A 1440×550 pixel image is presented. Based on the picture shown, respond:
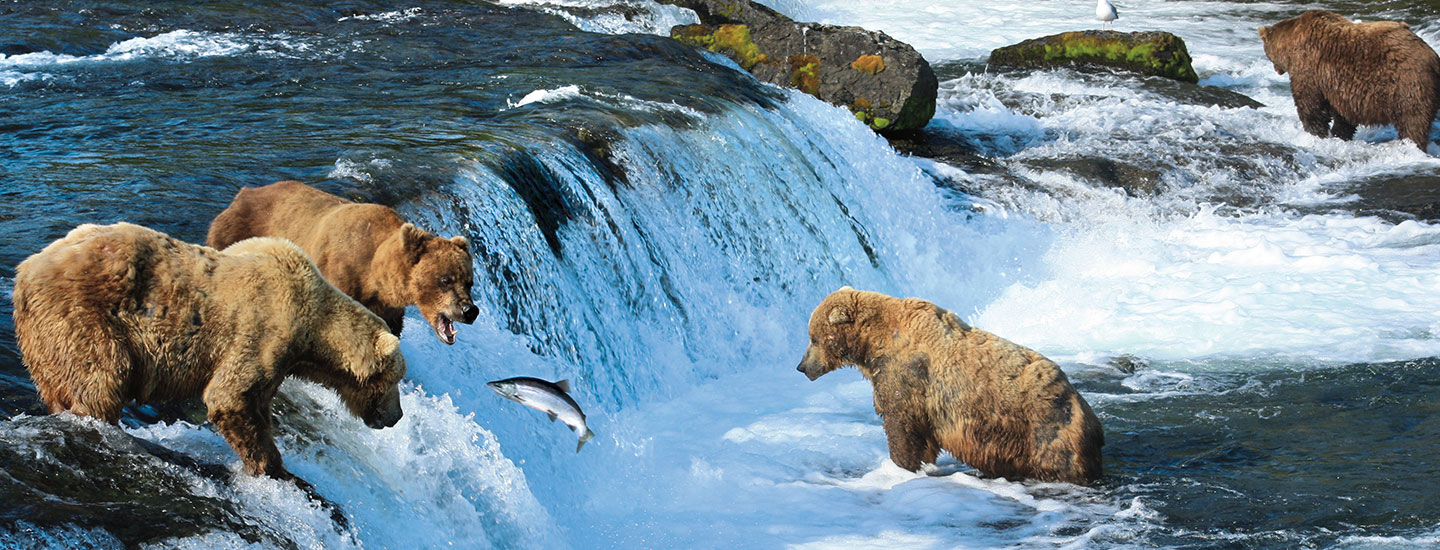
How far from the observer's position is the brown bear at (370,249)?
6.10 metres

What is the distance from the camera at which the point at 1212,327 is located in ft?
35.0

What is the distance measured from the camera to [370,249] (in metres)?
6.28

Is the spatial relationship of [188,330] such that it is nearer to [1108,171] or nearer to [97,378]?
[97,378]

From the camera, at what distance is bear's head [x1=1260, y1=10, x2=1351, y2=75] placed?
15609 millimetres

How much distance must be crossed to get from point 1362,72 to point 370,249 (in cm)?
1316

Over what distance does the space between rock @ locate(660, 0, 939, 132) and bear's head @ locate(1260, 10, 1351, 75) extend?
4218mm

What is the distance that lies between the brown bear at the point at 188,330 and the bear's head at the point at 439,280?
99cm

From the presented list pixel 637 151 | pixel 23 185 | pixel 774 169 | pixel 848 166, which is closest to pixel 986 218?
pixel 848 166

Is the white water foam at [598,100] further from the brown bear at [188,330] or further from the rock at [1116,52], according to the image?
the rock at [1116,52]

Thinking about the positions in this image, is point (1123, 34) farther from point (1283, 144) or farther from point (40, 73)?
point (40, 73)

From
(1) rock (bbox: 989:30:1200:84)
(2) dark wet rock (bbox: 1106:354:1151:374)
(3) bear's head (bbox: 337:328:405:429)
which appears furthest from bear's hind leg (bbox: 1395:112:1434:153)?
(3) bear's head (bbox: 337:328:405:429)

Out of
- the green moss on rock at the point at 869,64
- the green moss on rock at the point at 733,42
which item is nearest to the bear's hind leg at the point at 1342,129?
the green moss on rock at the point at 869,64

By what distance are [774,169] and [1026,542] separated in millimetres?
6005

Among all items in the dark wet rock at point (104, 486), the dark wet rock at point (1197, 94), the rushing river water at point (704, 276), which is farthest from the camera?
the dark wet rock at point (1197, 94)
